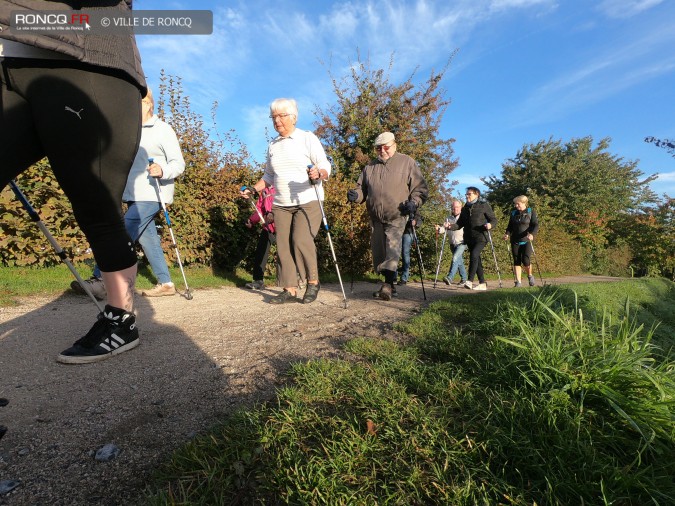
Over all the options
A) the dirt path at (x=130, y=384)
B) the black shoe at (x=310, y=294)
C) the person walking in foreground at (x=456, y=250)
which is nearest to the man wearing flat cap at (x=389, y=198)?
the black shoe at (x=310, y=294)

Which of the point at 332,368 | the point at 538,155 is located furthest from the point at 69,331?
the point at 538,155

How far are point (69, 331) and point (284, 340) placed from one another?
1.78m

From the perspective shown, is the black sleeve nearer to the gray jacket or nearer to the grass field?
the gray jacket

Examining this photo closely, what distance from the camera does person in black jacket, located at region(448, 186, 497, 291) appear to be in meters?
7.87

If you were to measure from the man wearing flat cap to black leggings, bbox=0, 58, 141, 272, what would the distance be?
3.43m

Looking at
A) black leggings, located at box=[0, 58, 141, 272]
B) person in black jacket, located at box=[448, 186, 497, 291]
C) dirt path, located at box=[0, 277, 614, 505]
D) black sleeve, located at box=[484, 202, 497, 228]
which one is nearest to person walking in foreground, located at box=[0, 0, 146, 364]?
black leggings, located at box=[0, 58, 141, 272]

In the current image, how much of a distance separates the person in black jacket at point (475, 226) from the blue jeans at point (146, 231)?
239 inches

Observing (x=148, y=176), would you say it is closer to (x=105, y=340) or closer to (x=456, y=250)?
(x=105, y=340)

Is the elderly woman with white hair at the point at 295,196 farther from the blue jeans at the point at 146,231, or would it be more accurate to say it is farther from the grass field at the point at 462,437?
the grass field at the point at 462,437

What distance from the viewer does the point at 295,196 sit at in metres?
4.60

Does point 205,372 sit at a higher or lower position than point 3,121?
lower

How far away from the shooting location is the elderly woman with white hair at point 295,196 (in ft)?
15.0

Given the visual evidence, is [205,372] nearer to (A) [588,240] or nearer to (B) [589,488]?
(B) [589,488]

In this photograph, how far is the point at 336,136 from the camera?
563 inches
